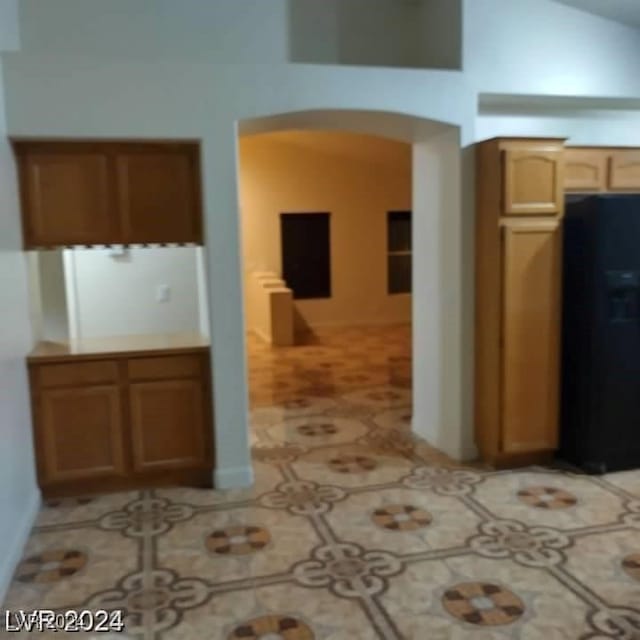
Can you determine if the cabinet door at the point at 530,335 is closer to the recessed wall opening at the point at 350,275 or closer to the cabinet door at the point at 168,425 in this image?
the recessed wall opening at the point at 350,275

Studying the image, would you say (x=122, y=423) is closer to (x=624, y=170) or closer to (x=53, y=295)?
(x=53, y=295)

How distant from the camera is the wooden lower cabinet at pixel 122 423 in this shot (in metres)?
3.48

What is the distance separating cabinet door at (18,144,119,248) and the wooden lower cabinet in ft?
2.28

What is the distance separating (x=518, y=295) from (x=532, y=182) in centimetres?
64

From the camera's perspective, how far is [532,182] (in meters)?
3.66

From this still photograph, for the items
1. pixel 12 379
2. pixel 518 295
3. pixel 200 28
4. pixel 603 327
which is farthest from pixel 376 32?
pixel 12 379

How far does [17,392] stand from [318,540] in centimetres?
160

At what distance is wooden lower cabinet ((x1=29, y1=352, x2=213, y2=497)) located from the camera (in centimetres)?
348

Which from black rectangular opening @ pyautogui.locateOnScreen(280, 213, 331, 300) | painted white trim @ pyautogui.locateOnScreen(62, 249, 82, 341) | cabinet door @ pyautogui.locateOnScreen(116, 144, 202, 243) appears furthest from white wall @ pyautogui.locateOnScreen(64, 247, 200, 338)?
black rectangular opening @ pyautogui.locateOnScreen(280, 213, 331, 300)

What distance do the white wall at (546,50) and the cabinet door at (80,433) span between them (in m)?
2.83

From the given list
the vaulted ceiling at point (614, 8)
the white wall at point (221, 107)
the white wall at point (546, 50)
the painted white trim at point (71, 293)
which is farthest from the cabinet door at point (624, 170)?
the painted white trim at point (71, 293)

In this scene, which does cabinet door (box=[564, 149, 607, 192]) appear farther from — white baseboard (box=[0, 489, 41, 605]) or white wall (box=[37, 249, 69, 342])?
white baseboard (box=[0, 489, 41, 605])

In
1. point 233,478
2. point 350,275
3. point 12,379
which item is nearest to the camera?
point 12,379

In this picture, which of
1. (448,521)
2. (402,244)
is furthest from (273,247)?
(448,521)
